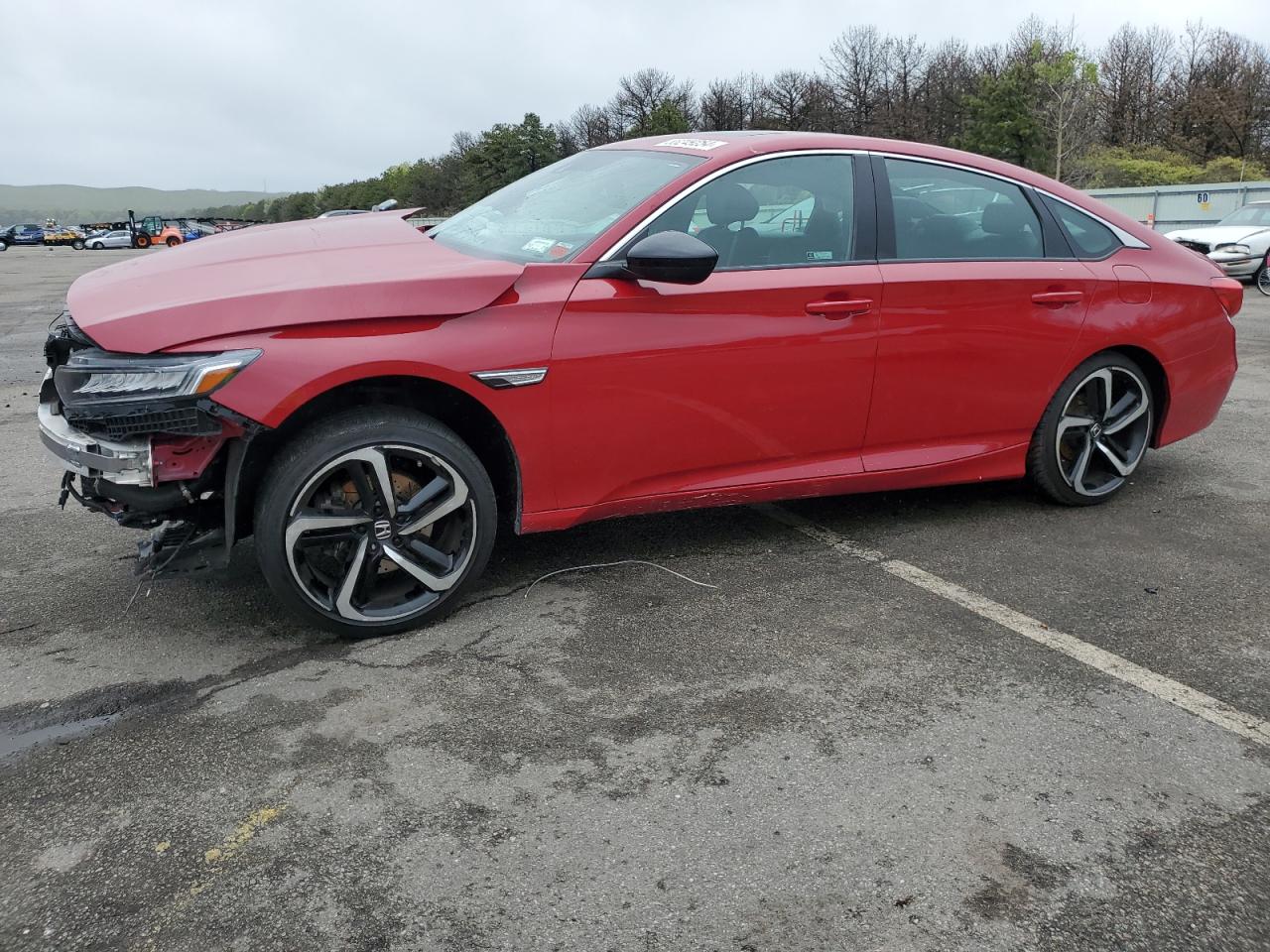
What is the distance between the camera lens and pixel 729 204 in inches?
152

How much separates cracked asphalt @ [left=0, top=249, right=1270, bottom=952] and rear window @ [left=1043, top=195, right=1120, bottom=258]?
134cm

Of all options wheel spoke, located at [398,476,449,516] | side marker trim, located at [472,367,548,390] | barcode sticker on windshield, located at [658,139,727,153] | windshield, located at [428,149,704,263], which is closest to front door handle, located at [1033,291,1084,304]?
barcode sticker on windshield, located at [658,139,727,153]

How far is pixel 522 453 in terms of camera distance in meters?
3.53

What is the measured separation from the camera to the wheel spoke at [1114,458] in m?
4.84

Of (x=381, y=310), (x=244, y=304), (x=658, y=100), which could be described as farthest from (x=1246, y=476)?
(x=658, y=100)

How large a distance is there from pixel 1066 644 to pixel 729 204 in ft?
6.33

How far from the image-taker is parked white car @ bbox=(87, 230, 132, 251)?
200ft

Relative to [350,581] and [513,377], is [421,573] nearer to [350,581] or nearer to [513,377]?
[350,581]

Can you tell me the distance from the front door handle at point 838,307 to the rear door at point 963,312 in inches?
4.2

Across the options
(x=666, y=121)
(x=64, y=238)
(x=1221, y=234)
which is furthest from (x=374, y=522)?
(x=64, y=238)

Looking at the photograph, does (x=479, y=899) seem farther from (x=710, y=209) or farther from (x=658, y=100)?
(x=658, y=100)

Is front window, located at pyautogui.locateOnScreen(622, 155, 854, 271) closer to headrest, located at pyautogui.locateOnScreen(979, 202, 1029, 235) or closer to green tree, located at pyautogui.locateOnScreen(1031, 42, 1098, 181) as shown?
headrest, located at pyautogui.locateOnScreen(979, 202, 1029, 235)

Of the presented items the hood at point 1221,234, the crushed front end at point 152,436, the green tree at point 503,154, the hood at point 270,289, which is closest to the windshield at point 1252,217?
the hood at point 1221,234

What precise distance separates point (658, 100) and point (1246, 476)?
77.1 m
